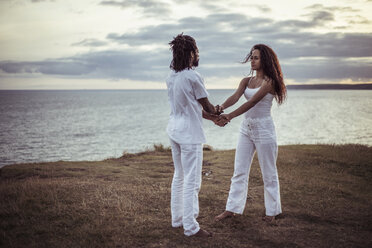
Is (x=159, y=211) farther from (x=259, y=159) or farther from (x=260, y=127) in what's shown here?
(x=260, y=127)

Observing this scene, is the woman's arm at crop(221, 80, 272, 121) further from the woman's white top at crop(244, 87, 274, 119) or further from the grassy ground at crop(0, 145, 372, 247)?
the grassy ground at crop(0, 145, 372, 247)

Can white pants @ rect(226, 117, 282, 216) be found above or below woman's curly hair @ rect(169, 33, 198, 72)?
below

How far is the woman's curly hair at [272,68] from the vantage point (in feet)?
16.2

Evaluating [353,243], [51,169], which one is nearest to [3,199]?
[51,169]

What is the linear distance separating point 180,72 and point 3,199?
Result: 473 centimetres

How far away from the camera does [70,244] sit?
4.36 meters

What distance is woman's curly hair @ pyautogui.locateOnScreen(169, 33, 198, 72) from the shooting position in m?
3.99

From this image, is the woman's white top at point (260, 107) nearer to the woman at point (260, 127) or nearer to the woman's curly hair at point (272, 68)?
the woman at point (260, 127)

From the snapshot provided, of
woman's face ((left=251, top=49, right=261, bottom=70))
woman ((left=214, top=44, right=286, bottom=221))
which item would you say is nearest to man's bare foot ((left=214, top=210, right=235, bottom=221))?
woman ((left=214, top=44, right=286, bottom=221))

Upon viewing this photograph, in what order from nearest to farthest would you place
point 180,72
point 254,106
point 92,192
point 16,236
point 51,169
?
point 180,72 → point 16,236 → point 254,106 → point 92,192 → point 51,169

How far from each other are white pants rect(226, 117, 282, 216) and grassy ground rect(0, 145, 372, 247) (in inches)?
13.8

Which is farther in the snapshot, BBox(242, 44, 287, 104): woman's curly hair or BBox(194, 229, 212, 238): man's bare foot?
BBox(242, 44, 287, 104): woman's curly hair

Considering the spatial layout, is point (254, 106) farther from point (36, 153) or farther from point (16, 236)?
point (36, 153)

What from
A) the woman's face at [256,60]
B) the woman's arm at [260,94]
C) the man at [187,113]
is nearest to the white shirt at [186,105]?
the man at [187,113]
